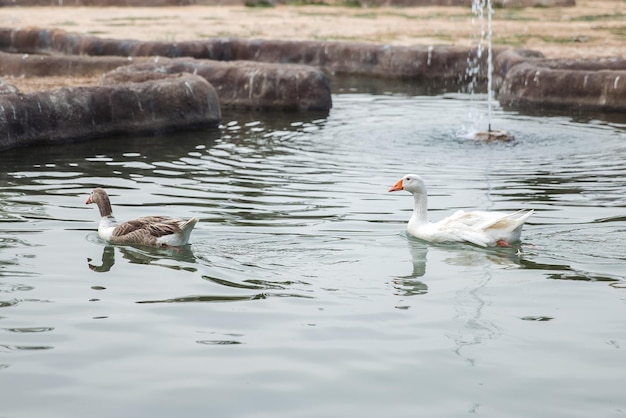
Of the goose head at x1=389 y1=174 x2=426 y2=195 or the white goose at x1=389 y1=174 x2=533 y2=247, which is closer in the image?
the white goose at x1=389 y1=174 x2=533 y2=247

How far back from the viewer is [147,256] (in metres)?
8.42

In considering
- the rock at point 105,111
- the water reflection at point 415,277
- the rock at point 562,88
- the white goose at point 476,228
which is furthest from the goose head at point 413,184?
the rock at point 562,88

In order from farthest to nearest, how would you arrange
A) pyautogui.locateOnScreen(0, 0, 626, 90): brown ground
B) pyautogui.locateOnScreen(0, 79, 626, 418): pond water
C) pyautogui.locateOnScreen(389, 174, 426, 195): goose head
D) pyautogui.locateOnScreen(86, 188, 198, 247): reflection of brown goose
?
1. pyautogui.locateOnScreen(0, 0, 626, 90): brown ground
2. pyautogui.locateOnScreen(389, 174, 426, 195): goose head
3. pyautogui.locateOnScreen(86, 188, 198, 247): reflection of brown goose
4. pyautogui.locateOnScreen(0, 79, 626, 418): pond water

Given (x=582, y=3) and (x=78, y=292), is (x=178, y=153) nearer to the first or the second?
(x=78, y=292)

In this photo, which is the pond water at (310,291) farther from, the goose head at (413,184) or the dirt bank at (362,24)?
the dirt bank at (362,24)

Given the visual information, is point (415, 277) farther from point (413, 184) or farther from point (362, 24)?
point (362, 24)

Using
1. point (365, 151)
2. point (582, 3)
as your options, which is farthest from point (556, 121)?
point (582, 3)

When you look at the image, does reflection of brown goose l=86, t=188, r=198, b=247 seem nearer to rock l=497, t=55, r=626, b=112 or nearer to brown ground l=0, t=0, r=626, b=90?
rock l=497, t=55, r=626, b=112

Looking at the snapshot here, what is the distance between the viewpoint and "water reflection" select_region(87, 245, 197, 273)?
8117 millimetres

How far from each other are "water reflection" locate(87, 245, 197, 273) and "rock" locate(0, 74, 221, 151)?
15.5 feet

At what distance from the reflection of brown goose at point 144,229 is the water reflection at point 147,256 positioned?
53 millimetres

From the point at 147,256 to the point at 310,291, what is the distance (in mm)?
1673

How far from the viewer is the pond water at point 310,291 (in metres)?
5.64

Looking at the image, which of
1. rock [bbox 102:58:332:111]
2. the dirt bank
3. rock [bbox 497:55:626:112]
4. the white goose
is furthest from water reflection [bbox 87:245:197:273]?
the dirt bank
